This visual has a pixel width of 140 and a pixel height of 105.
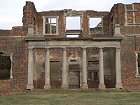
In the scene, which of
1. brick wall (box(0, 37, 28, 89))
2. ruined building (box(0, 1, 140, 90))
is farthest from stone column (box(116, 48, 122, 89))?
brick wall (box(0, 37, 28, 89))

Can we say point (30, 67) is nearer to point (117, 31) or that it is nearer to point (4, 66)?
point (4, 66)

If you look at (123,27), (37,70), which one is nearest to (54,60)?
(37,70)

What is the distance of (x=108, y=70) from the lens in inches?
1080

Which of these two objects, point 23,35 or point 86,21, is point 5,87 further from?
point 86,21

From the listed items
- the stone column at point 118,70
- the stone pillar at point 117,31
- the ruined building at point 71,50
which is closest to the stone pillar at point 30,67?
the ruined building at point 71,50

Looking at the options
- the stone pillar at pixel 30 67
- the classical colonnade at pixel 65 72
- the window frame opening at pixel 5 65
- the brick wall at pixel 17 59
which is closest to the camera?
the classical colonnade at pixel 65 72

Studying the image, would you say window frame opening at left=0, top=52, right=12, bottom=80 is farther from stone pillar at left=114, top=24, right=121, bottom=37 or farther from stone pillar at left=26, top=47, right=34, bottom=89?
stone pillar at left=114, top=24, right=121, bottom=37

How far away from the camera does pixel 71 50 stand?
28297 millimetres

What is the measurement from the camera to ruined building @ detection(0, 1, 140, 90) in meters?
23.8

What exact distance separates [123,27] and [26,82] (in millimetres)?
8604

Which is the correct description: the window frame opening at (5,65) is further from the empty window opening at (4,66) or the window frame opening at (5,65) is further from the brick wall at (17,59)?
the brick wall at (17,59)

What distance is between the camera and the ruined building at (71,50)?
2384cm

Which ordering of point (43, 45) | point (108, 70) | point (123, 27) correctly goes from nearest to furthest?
point (43, 45)
point (123, 27)
point (108, 70)

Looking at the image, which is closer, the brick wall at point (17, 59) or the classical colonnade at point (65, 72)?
the classical colonnade at point (65, 72)
